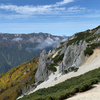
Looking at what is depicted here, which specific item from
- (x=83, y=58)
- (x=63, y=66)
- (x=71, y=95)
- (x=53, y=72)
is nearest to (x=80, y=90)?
(x=71, y=95)

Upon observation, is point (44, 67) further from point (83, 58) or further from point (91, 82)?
point (91, 82)

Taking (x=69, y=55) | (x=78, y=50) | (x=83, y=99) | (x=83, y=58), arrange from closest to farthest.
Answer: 1. (x=83, y=99)
2. (x=83, y=58)
3. (x=78, y=50)
4. (x=69, y=55)

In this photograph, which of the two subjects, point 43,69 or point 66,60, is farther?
point 43,69

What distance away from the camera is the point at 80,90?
1775cm

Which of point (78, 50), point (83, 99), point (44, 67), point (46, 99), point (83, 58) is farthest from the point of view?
point (44, 67)

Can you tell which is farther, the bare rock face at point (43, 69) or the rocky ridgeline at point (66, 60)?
the bare rock face at point (43, 69)

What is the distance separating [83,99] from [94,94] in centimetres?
189

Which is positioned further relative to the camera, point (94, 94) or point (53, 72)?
point (53, 72)

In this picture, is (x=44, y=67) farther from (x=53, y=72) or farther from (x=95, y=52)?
(x=95, y=52)

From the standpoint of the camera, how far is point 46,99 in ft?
53.2

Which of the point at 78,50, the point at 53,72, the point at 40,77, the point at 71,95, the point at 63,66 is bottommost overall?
the point at 40,77

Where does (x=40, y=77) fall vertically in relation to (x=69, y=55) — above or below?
below

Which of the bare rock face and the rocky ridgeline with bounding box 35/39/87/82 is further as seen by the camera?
the bare rock face

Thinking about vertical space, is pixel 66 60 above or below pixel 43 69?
above
